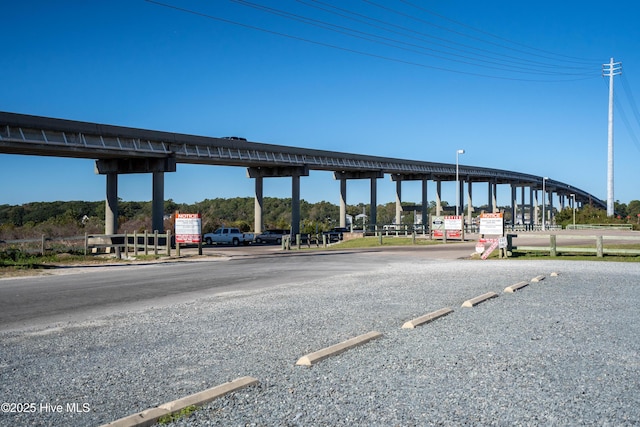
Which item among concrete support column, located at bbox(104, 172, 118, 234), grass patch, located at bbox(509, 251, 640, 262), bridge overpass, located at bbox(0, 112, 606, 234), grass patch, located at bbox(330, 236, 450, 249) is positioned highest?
bridge overpass, located at bbox(0, 112, 606, 234)

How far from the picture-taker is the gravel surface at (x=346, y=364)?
5590 mm

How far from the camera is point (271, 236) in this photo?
6366 cm

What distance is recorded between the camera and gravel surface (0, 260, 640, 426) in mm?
5590

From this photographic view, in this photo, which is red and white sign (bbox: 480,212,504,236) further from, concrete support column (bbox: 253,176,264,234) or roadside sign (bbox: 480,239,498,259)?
concrete support column (bbox: 253,176,264,234)

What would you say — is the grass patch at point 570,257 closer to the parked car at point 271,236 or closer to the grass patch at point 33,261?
the grass patch at point 33,261

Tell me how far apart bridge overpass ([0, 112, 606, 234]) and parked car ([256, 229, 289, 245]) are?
223 centimetres

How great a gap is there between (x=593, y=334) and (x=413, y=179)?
278 feet

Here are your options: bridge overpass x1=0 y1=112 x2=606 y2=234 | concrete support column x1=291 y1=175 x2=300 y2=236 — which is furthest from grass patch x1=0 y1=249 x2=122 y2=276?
concrete support column x1=291 y1=175 x2=300 y2=236

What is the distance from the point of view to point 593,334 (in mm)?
9234

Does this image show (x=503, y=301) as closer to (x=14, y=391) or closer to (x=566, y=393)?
(x=566, y=393)

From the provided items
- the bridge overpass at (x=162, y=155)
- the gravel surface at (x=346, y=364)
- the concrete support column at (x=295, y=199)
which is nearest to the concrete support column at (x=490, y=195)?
the bridge overpass at (x=162, y=155)

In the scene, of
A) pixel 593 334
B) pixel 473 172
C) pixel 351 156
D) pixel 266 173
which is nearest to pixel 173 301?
pixel 593 334

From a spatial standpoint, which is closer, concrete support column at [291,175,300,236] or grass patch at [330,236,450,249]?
grass patch at [330,236,450,249]

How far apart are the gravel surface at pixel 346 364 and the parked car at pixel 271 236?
50.5 m
